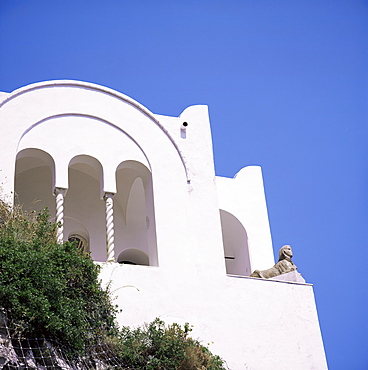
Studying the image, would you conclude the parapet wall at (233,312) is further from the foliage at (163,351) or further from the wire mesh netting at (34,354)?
the wire mesh netting at (34,354)

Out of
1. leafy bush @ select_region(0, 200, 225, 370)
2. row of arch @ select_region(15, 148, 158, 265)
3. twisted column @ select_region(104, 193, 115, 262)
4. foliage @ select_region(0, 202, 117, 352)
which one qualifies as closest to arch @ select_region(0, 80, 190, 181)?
row of arch @ select_region(15, 148, 158, 265)

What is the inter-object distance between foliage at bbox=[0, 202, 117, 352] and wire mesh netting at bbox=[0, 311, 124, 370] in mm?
132

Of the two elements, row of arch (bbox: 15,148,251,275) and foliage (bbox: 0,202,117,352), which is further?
row of arch (bbox: 15,148,251,275)

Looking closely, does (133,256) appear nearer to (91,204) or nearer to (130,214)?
(130,214)

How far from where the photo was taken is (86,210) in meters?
20.4

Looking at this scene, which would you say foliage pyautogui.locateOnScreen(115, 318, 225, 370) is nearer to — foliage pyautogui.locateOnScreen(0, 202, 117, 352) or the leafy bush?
the leafy bush

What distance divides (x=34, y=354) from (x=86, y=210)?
7.99 m

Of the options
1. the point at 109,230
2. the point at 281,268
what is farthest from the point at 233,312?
the point at 109,230

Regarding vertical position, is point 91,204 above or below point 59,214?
above

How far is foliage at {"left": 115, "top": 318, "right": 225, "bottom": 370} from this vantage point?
14.3 metres

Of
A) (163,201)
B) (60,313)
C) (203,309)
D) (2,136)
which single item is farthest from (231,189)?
(60,313)

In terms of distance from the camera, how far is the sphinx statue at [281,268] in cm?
1819

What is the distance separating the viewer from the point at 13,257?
42.7 ft

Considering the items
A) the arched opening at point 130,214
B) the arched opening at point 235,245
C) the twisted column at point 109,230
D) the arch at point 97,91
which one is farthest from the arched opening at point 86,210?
the arched opening at point 235,245
